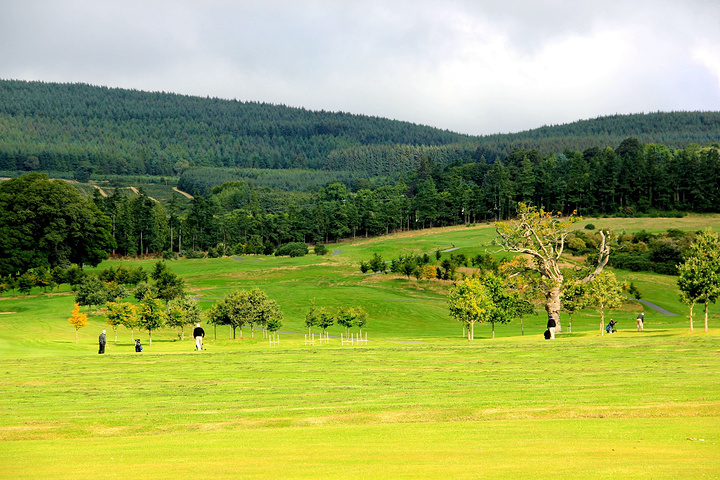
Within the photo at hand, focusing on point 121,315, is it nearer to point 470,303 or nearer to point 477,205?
point 470,303

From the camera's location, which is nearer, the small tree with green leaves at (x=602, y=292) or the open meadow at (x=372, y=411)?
the open meadow at (x=372, y=411)

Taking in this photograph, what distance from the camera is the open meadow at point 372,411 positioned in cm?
1322

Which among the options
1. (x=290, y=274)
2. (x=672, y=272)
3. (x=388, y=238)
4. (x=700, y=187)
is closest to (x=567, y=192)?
(x=700, y=187)

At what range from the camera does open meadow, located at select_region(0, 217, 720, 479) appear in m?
13.2

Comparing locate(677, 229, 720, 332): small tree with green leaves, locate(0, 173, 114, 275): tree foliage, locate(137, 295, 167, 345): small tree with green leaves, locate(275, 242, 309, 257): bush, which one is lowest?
locate(137, 295, 167, 345): small tree with green leaves

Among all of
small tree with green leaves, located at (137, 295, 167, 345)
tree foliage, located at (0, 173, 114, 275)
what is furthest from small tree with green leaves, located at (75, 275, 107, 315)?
small tree with green leaves, located at (137, 295, 167, 345)

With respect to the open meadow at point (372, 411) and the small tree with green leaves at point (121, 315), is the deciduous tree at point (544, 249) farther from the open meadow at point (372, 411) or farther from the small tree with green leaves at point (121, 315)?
the small tree with green leaves at point (121, 315)

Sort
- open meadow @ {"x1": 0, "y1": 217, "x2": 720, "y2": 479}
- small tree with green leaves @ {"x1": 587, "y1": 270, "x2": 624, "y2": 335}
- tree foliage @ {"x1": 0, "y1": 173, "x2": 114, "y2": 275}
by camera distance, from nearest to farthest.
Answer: open meadow @ {"x1": 0, "y1": 217, "x2": 720, "y2": 479} < small tree with green leaves @ {"x1": 587, "y1": 270, "x2": 624, "y2": 335} < tree foliage @ {"x1": 0, "y1": 173, "x2": 114, "y2": 275}

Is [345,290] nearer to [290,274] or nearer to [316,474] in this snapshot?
[290,274]

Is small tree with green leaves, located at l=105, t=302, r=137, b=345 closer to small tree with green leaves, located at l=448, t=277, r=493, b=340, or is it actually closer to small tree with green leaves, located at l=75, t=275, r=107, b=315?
small tree with green leaves, located at l=75, t=275, r=107, b=315

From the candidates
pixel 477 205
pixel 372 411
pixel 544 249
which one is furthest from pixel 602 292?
pixel 477 205

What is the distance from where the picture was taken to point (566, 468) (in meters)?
12.5

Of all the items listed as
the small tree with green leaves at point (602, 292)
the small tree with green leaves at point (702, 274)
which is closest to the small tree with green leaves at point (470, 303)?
the small tree with green leaves at point (602, 292)

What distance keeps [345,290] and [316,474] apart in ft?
248
